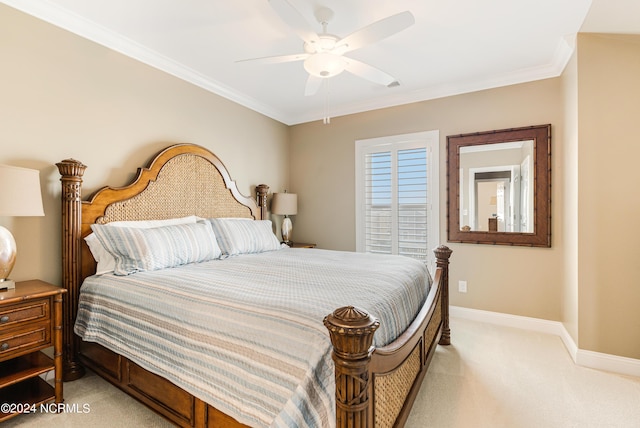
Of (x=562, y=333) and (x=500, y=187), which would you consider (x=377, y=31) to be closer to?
(x=500, y=187)

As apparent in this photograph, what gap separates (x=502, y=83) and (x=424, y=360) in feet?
9.68

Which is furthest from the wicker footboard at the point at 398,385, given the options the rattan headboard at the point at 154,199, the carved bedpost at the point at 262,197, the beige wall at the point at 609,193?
the carved bedpost at the point at 262,197

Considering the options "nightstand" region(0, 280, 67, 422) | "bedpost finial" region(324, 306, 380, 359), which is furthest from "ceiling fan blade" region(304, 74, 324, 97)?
"nightstand" region(0, 280, 67, 422)

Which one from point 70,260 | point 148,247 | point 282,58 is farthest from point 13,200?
point 282,58

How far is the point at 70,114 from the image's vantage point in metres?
2.36

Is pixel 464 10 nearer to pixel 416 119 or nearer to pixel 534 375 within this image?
pixel 416 119

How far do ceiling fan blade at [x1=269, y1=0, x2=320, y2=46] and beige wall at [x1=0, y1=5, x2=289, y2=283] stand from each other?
1.76 m

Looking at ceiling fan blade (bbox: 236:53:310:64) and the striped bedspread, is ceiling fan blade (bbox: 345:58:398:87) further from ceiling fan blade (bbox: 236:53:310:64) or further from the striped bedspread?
the striped bedspread

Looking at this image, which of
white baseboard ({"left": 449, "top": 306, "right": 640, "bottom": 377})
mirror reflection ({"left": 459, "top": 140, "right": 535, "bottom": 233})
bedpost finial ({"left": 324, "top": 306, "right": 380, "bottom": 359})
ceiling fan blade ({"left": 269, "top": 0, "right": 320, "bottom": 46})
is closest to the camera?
bedpost finial ({"left": 324, "top": 306, "right": 380, "bottom": 359})

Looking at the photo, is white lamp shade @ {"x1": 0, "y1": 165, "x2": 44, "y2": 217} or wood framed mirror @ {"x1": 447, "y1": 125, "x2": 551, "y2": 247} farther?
wood framed mirror @ {"x1": 447, "y1": 125, "x2": 551, "y2": 247}

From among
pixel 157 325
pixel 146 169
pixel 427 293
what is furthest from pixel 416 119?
pixel 157 325

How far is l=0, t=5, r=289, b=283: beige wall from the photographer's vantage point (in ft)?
6.86

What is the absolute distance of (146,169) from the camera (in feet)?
9.13

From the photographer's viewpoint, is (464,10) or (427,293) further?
(427,293)
